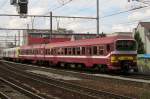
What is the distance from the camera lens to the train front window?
3102cm

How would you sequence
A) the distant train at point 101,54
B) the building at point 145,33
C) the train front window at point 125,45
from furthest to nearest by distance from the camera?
the building at point 145,33 < the train front window at point 125,45 < the distant train at point 101,54

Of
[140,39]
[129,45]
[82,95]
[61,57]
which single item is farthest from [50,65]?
[140,39]

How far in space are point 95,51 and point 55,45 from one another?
48.0ft

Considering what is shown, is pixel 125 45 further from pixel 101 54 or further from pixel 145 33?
pixel 145 33

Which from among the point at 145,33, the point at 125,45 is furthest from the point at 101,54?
the point at 145,33

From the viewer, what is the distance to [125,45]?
3156cm

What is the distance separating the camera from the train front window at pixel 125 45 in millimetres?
31016

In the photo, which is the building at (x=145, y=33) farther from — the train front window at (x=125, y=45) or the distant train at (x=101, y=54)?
the train front window at (x=125, y=45)

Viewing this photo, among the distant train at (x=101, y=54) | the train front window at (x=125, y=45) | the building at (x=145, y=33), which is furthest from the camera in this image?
the building at (x=145, y=33)

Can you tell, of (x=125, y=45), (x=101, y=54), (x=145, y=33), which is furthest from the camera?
(x=145, y=33)

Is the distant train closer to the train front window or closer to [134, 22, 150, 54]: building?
the train front window

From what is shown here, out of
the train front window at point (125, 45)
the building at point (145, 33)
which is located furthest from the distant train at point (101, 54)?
the building at point (145, 33)

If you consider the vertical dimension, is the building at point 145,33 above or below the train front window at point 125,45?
above

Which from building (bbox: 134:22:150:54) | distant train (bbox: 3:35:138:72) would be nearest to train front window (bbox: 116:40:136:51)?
distant train (bbox: 3:35:138:72)
